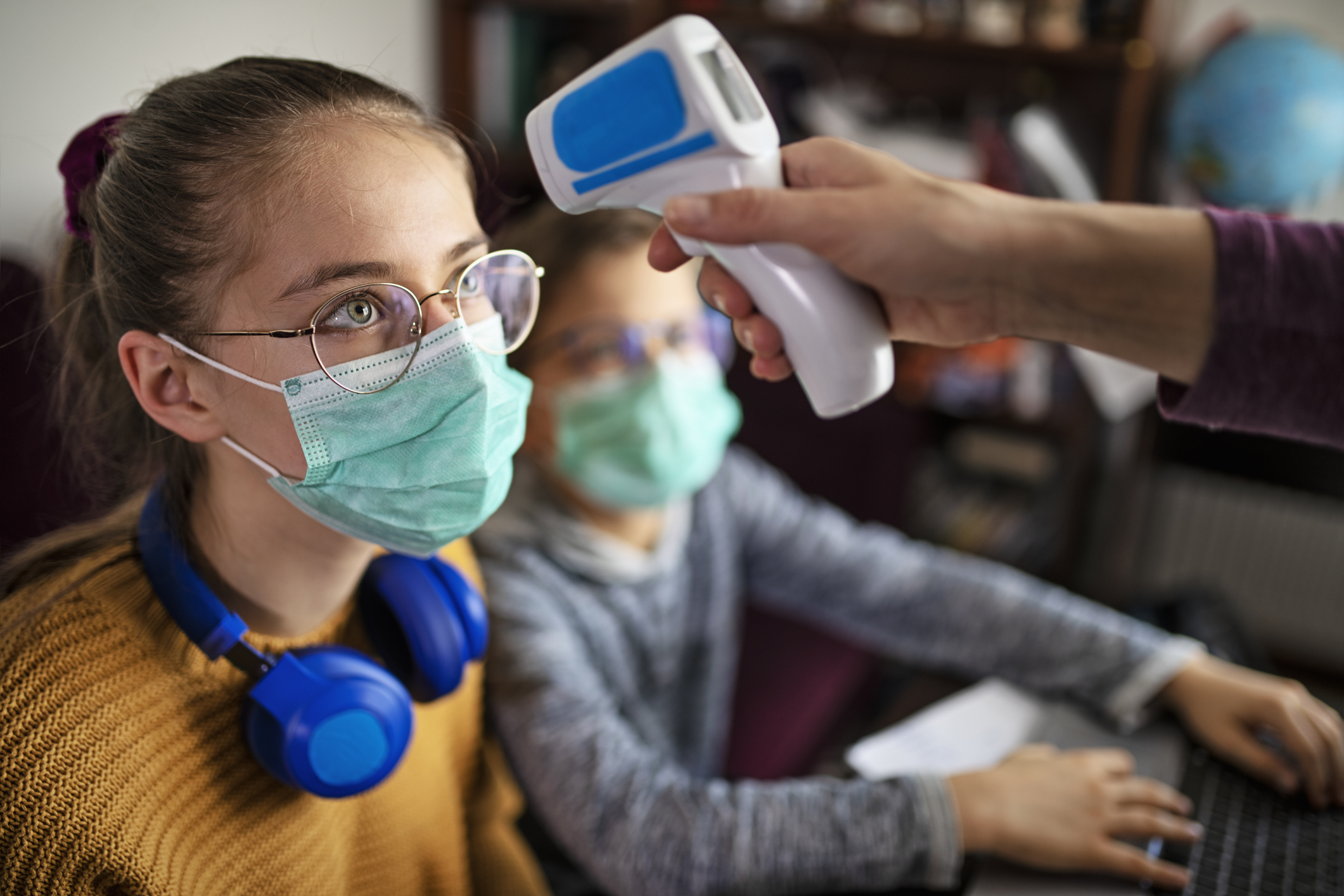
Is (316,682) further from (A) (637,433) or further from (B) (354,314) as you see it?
(A) (637,433)

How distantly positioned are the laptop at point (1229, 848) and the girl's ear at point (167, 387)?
806 mm

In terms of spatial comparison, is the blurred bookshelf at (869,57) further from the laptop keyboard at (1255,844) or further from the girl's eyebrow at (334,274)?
the laptop keyboard at (1255,844)

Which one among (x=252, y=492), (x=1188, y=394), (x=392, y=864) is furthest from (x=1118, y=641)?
(x=252, y=492)

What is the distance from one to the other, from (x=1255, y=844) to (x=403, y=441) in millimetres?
898

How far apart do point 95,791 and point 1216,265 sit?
921mm

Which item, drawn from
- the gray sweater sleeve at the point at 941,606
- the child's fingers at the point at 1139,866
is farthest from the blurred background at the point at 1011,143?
the child's fingers at the point at 1139,866

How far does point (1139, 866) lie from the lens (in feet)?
2.77

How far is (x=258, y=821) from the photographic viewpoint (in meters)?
0.78

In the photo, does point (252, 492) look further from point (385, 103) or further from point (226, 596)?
point (385, 103)

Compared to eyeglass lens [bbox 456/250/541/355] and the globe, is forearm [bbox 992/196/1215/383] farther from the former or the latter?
the globe

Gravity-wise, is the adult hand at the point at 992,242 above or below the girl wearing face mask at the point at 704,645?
above

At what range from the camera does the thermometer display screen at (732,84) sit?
636 millimetres

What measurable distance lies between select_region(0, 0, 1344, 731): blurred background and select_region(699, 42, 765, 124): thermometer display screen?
93cm

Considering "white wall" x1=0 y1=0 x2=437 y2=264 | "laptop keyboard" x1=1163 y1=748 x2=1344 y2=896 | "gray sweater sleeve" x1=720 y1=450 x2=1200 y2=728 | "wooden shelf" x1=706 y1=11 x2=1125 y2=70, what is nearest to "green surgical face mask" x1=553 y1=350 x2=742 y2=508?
"gray sweater sleeve" x1=720 y1=450 x2=1200 y2=728
